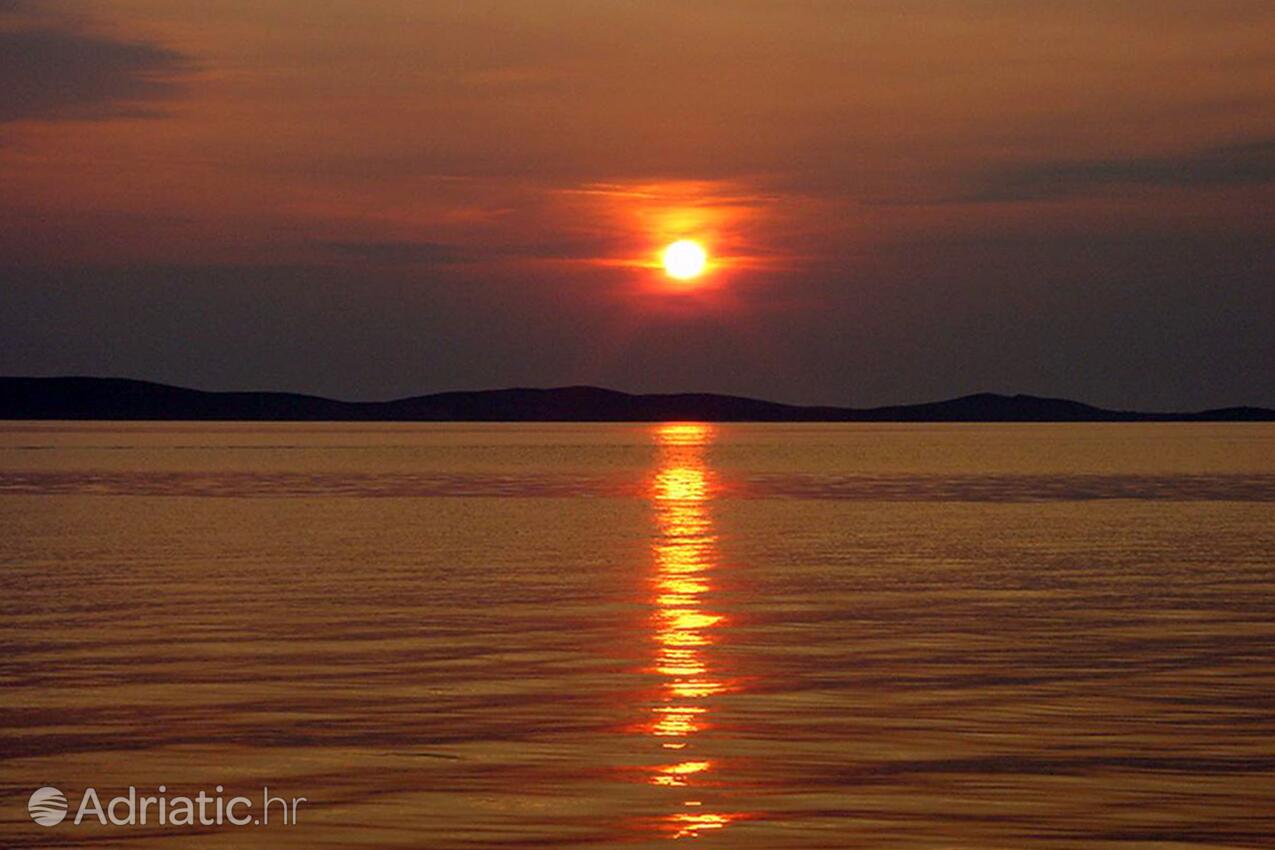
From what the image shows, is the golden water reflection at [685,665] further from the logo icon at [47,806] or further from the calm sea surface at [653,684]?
the logo icon at [47,806]

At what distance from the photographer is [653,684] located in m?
24.1

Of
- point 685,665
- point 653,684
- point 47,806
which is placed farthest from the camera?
point 685,665

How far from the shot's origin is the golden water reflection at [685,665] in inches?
673

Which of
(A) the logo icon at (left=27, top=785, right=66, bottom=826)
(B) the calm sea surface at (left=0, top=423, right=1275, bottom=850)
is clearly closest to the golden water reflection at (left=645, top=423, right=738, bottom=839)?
(B) the calm sea surface at (left=0, top=423, right=1275, bottom=850)

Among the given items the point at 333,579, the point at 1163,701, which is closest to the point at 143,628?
the point at 333,579

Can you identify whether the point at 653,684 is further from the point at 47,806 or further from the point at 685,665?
the point at 47,806

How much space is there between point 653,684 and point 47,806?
8987 mm

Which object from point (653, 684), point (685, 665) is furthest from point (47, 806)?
point (685, 665)

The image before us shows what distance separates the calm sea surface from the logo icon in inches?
7.0

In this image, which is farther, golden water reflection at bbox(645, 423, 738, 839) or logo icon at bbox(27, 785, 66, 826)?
golden water reflection at bbox(645, 423, 738, 839)

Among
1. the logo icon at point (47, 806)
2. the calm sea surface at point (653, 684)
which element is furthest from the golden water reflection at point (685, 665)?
the logo icon at point (47, 806)

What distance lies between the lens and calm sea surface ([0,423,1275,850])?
54.1ft

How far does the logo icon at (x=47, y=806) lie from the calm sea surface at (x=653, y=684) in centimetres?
18

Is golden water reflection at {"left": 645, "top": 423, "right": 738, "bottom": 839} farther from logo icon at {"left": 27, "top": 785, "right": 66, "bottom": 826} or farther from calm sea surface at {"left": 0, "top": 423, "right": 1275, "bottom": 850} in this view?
logo icon at {"left": 27, "top": 785, "right": 66, "bottom": 826}
